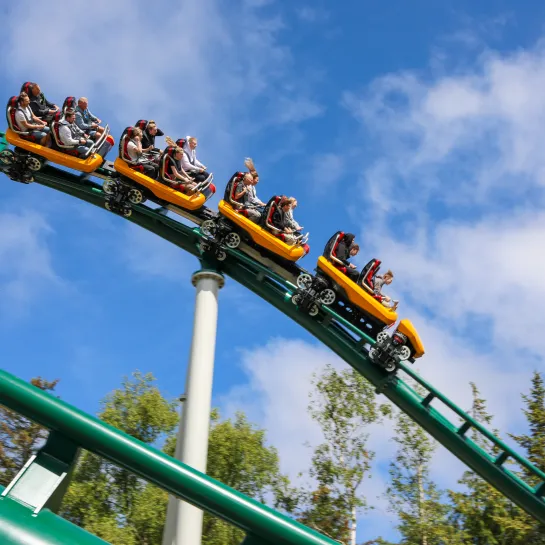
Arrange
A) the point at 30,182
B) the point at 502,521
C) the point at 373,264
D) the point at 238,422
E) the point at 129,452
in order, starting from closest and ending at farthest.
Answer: the point at 129,452 → the point at 373,264 → the point at 30,182 → the point at 502,521 → the point at 238,422

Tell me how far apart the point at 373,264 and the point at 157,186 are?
2.50 metres

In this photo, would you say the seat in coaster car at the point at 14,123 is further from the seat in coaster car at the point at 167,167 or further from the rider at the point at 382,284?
the rider at the point at 382,284

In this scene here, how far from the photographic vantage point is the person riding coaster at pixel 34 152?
314 inches

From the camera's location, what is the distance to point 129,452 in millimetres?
1335

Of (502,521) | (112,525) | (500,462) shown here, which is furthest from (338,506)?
(500,462)

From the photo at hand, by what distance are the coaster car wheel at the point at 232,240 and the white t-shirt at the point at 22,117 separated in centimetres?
270

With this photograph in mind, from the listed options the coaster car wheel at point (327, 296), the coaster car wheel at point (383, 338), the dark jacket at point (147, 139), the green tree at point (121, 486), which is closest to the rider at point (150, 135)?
the dark jacket at point (147, 139)

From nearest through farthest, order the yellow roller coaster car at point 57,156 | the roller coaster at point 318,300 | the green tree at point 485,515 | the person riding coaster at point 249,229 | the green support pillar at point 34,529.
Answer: the green support pillar at point 34,529 → the roller coaster at point 318,300 → the person riding coaster at point 249,229 → the yellow roller coaster car at point 57,156 → the green tree at point 485,515

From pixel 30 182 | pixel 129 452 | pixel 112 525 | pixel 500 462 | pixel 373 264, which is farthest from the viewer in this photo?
pixel 112 525

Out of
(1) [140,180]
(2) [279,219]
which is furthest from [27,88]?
(2) [279,219]

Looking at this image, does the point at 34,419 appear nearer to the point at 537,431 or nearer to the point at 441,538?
the point at 441,538

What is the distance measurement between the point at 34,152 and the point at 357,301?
403 cm

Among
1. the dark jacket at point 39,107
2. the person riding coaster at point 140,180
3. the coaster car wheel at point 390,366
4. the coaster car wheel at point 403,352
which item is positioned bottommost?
the coaster car wheel at point 390,366

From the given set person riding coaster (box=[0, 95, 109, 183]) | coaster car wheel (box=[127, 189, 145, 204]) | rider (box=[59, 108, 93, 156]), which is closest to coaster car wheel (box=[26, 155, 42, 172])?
person riding coaster (box=[0, 95, 109, 183])
